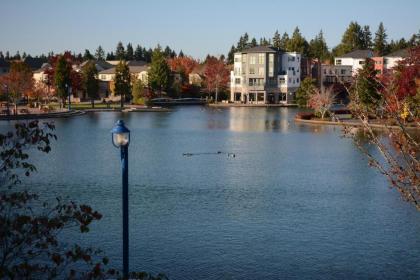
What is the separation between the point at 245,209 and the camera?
71.3ft

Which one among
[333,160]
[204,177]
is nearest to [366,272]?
[204,177]

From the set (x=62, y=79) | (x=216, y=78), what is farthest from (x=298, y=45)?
(x=62, y=79)

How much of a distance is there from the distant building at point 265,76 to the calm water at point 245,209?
188 feet

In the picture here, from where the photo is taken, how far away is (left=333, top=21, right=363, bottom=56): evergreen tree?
5600 inches

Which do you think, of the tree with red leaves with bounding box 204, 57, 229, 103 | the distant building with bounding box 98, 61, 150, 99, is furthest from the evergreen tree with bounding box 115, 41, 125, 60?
the tree with red leaves with bounding box 204, 57, 229, 103

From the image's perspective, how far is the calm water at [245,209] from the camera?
15875 mm

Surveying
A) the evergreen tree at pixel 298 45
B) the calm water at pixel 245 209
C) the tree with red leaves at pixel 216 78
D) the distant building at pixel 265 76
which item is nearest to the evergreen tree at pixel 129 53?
the evergreen tree at pixel 298 45

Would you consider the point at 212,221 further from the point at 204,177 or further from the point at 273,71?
the point at 273,71

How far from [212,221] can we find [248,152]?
18.4 meters

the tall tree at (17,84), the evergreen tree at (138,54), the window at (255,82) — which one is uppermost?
the evergreen tree at (138,54)

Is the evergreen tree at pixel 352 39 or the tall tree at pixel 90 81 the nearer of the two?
the tall tree at pixel 90 81

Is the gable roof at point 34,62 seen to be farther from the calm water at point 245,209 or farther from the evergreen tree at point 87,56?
the calm water at point 245,209

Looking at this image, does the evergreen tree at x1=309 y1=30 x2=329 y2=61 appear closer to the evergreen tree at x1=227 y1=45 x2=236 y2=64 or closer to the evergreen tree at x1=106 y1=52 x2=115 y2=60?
the evergreen tree at x1=227 y1=45 x2=236 y2=64

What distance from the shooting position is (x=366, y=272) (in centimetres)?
1522
